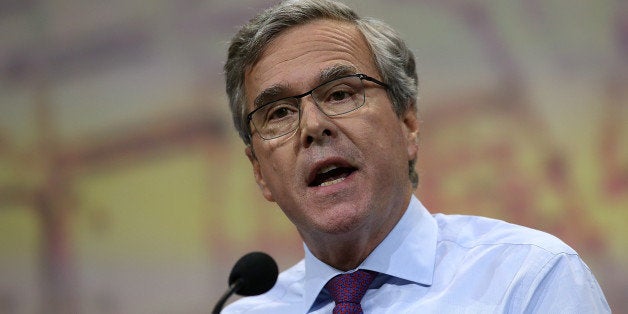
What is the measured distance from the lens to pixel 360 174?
1834 millimetres

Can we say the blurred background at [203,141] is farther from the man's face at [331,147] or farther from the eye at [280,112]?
the eye at [280,112]

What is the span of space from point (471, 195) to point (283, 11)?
3.52 feet

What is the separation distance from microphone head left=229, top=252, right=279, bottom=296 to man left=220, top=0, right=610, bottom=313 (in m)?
0.17

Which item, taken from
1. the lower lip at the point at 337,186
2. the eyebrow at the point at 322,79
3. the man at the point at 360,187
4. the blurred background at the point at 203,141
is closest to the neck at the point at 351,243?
the man at the point at 360,187

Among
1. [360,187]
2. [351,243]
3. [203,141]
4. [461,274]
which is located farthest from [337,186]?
[203,141]

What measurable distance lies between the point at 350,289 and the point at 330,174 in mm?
283

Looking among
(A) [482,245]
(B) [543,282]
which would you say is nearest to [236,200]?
(A) [482,245]

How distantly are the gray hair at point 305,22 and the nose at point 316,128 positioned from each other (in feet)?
0.82

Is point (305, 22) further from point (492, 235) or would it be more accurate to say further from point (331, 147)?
point (492, 235)

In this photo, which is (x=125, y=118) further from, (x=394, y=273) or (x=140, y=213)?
(x=394, y=273)

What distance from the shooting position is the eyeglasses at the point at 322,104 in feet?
6.28

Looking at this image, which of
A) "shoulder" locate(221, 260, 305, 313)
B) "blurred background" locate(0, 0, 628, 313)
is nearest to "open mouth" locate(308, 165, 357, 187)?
"shoulder" locate(221, 260, 305, 313)

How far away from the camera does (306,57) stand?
1968mm

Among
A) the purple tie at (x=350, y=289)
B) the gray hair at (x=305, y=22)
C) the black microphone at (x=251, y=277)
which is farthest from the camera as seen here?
the gray hair at (x=305, y=22)
